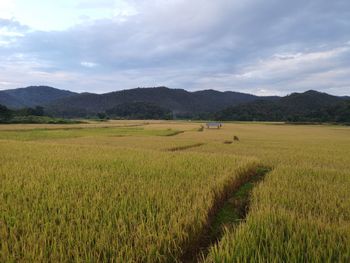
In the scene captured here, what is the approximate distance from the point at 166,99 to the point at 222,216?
16042 centimetres

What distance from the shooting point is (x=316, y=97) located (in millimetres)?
106750

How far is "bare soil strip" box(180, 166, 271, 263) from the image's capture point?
308 cm

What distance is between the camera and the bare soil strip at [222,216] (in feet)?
10.1

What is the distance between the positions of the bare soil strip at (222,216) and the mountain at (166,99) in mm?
134942

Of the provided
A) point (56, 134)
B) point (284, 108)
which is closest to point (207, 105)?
point (284, 108)

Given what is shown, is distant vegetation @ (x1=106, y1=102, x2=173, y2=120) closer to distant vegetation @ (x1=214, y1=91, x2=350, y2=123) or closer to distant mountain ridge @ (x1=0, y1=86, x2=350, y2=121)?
distant mountain ridge @ (x1=0, y1=86, x2=350, y2=121)

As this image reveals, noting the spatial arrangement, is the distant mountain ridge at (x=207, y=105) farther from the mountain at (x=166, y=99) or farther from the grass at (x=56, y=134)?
the grass at (x=56, y=134)

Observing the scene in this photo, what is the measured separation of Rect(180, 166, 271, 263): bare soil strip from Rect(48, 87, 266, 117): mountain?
135 meters

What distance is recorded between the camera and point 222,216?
434 cm

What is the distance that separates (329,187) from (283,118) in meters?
87.5

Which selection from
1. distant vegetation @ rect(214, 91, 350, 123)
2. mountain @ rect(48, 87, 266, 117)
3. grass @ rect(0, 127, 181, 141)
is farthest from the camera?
mountain @ rect(48, 87, 266, 117)

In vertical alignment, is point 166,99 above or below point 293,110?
above

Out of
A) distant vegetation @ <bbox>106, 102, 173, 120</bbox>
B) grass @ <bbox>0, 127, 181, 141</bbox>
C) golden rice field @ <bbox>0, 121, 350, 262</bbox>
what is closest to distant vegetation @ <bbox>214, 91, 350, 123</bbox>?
distant vegetation @ <bbox>106, 102, 173, 120</bbox>

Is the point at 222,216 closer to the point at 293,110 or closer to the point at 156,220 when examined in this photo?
the point at 156,220
